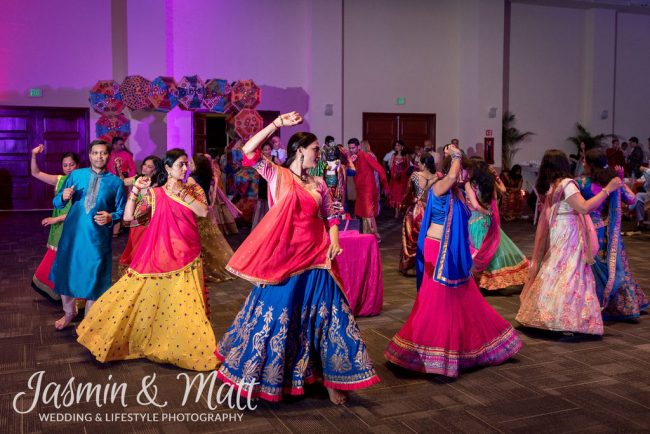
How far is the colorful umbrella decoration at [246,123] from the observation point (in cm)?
1222

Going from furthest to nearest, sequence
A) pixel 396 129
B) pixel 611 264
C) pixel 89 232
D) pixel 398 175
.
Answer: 1. pixel 396 129
2. pixel 398 175
3. pixel 611 264
4. pixel 89 232

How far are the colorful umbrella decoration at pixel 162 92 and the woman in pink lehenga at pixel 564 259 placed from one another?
29.2 feet

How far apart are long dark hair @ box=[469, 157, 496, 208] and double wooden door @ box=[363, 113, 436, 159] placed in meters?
10.3

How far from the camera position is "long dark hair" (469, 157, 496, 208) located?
17.5 feet

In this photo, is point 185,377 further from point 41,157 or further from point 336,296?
point 41,157

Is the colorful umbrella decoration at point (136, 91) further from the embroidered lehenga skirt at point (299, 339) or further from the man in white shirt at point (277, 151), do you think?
the embroidered lehenga skirt at point (299, 339)

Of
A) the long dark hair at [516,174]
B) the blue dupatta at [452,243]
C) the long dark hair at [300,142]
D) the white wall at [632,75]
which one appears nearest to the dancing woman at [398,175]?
the long dark hair at [516,174]

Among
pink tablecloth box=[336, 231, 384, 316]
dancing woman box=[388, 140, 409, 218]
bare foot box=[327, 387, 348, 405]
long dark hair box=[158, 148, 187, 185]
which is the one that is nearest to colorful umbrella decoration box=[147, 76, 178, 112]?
dancing woman box=[388, 140, 409, 218]

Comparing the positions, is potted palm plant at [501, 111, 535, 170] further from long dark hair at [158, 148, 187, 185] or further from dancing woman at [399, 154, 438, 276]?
long dark hair at [158, 148, 187, 185]

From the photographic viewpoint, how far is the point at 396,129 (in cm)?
1620

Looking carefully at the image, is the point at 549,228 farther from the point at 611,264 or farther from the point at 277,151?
the point at 277,151

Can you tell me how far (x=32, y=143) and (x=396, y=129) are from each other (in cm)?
788

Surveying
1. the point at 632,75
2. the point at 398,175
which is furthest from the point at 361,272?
the point at 632,75

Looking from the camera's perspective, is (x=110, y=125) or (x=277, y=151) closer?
(x=277, y=151)
